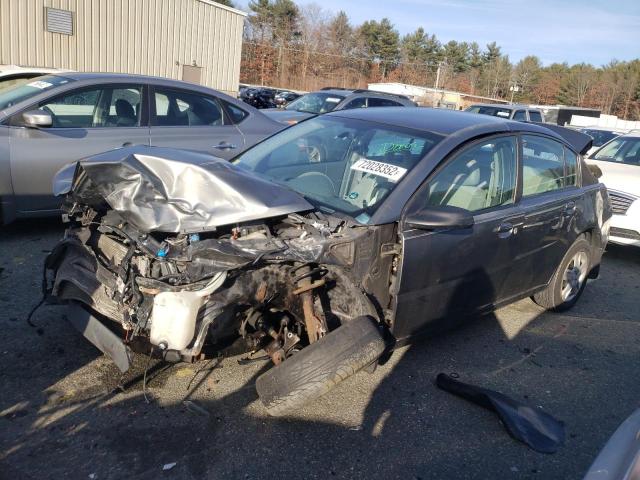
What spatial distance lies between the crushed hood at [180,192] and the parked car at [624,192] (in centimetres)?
545

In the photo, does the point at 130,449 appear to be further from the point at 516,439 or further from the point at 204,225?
the point at 516,439

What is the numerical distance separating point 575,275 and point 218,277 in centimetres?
371

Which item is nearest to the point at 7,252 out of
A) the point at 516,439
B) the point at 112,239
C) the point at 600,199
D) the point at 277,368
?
the point at 112,239

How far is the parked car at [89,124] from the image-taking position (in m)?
5.24

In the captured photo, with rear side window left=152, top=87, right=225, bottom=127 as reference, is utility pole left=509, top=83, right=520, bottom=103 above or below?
above

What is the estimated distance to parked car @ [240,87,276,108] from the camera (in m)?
29.7

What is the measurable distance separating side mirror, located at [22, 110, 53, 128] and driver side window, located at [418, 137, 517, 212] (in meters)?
3.77

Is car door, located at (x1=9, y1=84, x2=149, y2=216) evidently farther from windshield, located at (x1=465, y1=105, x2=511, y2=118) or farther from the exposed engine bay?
windshield, located at (x1=465, y1=105, x2=511, y2=118)

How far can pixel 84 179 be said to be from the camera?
3.25 meters

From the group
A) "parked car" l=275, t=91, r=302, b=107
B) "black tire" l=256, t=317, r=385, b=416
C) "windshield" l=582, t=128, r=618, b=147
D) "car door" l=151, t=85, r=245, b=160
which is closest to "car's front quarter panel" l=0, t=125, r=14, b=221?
"car door" l=151, t=85, r=245, b=160

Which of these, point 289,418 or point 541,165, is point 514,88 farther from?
point 289,418

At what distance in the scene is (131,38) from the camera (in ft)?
66.1

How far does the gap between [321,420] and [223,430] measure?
1.84 feet

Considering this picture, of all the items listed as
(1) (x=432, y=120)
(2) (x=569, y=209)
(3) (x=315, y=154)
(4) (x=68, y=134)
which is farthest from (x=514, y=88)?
(3) (x=315, y=154)
